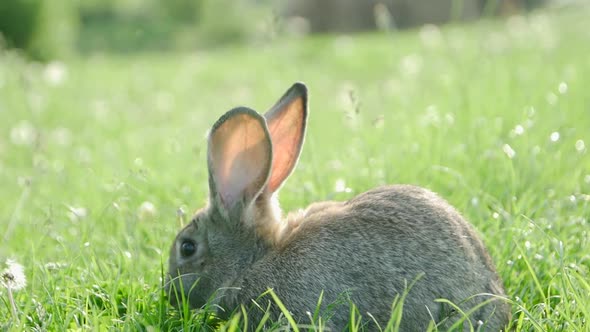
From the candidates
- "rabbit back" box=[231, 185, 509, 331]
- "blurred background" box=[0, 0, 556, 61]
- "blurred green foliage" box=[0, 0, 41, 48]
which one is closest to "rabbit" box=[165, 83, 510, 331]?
"rabbit back" box=[231, 185, 509, 331]

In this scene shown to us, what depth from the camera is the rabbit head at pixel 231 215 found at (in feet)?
11.2

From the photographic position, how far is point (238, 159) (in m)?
3.48

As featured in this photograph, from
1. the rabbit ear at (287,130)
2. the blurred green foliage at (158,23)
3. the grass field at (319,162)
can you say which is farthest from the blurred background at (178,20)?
the rabbit ear at (287,130)

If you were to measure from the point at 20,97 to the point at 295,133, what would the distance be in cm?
746

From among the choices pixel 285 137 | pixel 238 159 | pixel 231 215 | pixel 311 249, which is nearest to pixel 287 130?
pixel 285 137

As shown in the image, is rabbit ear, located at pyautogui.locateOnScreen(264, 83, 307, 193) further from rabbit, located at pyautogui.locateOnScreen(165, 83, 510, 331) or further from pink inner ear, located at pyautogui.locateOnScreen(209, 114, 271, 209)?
pink inner ear, located at pyautogui.locateOnScreen(209, 114, 271, 209)

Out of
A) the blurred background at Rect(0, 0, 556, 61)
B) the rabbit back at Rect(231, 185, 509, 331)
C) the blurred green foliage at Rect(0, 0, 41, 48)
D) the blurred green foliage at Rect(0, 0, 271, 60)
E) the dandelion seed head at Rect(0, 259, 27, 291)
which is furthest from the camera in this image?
the blurred green foliage at Rect(0, 0, 271, 60)

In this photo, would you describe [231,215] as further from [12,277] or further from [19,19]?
[19,19]

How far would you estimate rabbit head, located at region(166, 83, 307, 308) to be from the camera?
342 cm

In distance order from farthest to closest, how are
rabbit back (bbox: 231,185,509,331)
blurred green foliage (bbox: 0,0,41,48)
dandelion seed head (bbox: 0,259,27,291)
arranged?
blurred green foliage (bbox: 0,0,41,48) → rabbit back (bbox: 231,185,509,331) → dandelion seed head (bbox: 0,259,27,291)

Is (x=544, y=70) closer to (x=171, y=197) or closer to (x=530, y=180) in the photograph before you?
(x=530, y=180)

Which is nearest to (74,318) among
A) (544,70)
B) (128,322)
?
(128,322)

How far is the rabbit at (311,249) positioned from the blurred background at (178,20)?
11357 millimetres

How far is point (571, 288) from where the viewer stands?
2971mm
